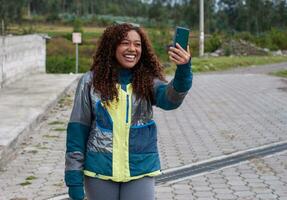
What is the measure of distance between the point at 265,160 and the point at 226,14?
78.9 meters

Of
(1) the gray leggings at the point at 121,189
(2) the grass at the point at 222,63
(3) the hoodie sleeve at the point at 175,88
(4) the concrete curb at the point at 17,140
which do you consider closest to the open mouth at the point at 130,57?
(3) the hoodie sleeve at the point at 175,88

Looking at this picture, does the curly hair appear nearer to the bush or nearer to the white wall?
the white wall

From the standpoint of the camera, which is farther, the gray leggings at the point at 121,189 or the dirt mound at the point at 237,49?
the dirt mound at the point at 237,49

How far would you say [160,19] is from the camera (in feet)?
276

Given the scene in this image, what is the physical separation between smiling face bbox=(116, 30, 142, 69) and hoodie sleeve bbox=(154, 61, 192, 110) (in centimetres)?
20

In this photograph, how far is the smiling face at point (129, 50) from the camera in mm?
3443

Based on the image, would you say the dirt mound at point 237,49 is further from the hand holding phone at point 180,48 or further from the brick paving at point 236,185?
the hand holding phone at point 180,48

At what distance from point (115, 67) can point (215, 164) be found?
4.59 meters

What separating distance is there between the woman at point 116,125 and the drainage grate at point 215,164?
335 cm

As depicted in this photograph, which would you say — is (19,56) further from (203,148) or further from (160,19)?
(160,19)

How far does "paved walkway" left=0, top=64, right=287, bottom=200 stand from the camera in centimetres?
652

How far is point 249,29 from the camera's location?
76312mm

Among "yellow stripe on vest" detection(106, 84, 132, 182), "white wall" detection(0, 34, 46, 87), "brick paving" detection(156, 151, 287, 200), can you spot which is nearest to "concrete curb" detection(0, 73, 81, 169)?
"brick paving" detection(156, 151, 287, 200)

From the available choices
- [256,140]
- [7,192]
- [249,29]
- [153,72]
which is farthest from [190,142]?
[249,29]
